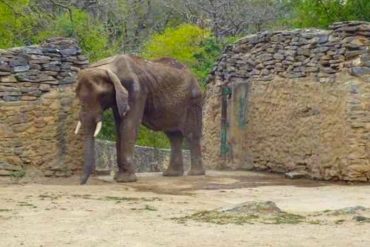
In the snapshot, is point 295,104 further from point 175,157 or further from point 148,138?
point 148,138

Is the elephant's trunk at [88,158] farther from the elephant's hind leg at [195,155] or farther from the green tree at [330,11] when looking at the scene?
the green tree at [330,11]

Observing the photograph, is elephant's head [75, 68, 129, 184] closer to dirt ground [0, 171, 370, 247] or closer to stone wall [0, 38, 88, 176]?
dirt ground [0, 171, 370, 247]

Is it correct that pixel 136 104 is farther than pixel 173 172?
No

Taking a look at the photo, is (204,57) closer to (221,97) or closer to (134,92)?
(221,97)

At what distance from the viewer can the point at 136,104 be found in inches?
566

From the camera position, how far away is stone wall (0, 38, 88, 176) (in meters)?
14.1

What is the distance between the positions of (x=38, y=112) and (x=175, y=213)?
462 cm

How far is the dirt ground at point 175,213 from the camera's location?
8.42m

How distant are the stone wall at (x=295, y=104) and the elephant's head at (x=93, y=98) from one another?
3.33 metres

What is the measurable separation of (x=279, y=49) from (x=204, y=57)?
1112cm

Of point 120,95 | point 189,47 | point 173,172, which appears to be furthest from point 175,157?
point 189,47

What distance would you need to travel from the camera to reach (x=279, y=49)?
16.3m

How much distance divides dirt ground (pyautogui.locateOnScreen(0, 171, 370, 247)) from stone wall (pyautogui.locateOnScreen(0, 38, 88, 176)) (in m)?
0.38

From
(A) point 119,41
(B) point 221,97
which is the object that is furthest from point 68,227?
(A) point 119,41
